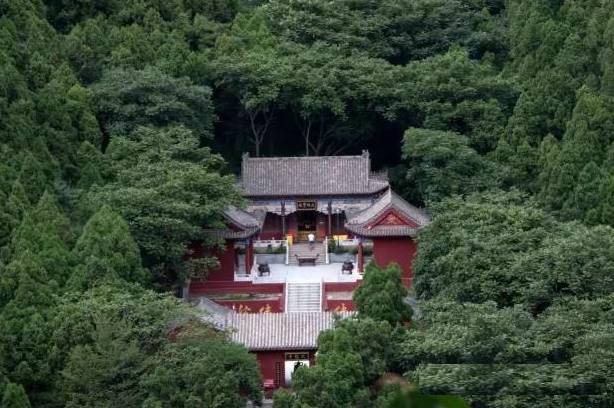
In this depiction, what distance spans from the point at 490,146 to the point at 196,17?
36.5ft

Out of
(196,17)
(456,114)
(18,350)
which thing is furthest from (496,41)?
(18,350)

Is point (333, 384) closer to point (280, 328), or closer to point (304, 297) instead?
point (280, 328)

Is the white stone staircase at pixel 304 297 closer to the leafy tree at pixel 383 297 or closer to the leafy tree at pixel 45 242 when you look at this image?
the leafy tree at pixel 383 297

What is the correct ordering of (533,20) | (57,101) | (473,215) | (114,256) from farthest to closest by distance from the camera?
(533,20) → (57,101) → (473,215) → (114,256)

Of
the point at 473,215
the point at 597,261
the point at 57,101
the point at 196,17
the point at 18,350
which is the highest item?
the point at 196,17

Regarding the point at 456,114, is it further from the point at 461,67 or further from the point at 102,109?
the point at 102,109

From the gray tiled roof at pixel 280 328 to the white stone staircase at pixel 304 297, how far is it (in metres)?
3.57

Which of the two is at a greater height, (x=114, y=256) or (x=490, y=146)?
(x=490, y=146)

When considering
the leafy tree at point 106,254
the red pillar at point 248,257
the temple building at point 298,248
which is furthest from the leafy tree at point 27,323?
the red pillar at point 248,257

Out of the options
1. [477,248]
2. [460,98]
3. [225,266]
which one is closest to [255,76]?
[460,98]

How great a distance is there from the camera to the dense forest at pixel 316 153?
2502 centimetres

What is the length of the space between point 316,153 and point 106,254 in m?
13.9

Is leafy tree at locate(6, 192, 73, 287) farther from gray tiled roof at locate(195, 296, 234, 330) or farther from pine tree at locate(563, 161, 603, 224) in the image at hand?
pine tree at locate(563, 161, 603, 224)

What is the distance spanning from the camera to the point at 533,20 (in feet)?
144
